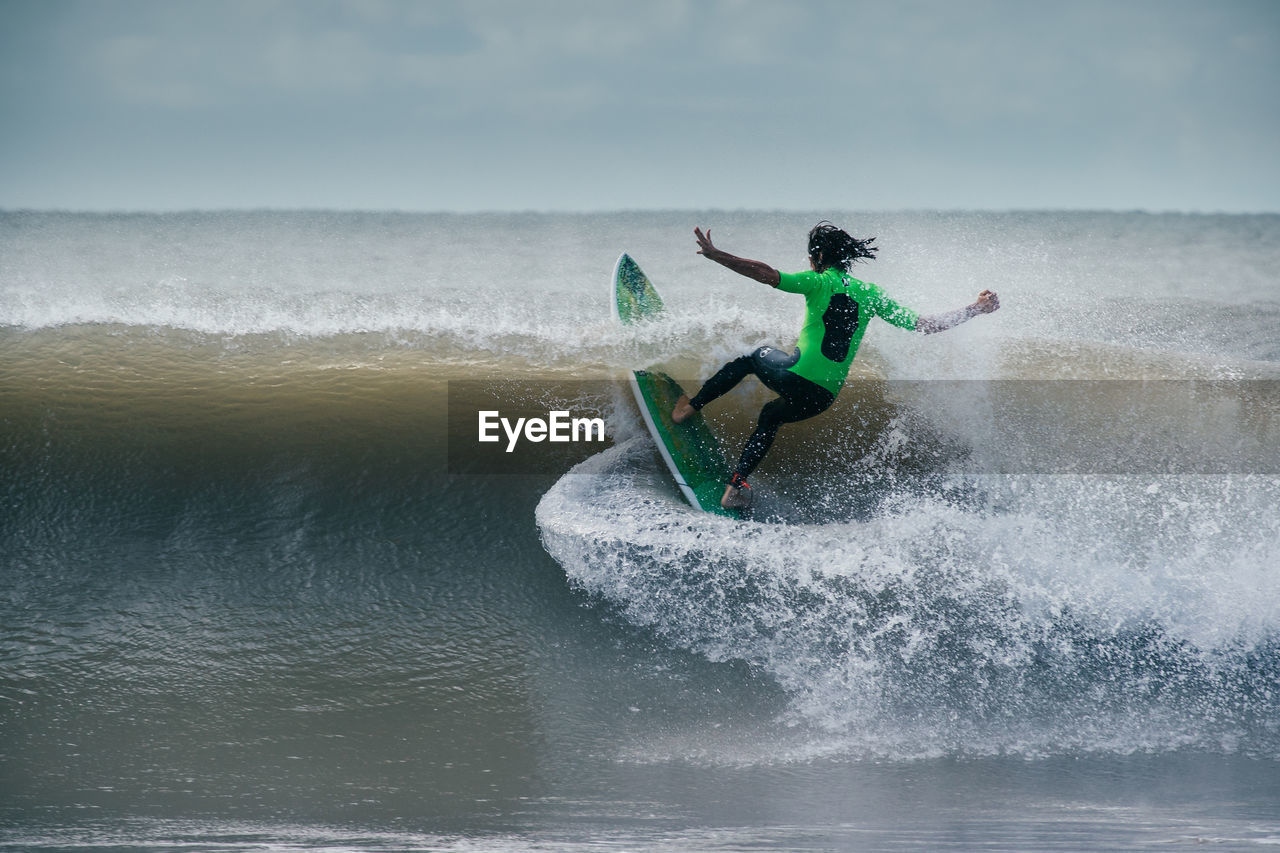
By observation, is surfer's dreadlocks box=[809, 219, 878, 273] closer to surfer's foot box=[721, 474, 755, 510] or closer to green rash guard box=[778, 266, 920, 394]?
green rash guard box=[778, 266, 920, 394]

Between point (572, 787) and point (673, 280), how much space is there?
11.6 meters

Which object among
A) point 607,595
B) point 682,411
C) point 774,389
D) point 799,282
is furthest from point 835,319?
point 607,595

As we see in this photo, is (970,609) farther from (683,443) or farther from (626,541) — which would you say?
(683,443)

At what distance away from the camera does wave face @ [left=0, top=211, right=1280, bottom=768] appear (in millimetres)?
3787

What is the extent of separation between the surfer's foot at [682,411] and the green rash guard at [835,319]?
Result: 2.15 feet

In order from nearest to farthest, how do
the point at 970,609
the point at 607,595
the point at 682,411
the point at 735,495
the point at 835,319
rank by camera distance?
the point at 970,609
the point at 607,595
the point at 835,319
the point at 735,495
the point at 682,411

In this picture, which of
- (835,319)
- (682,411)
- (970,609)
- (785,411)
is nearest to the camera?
(970,609)

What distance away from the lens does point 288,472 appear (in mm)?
5191

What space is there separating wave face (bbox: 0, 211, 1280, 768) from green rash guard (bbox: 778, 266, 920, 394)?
748mm

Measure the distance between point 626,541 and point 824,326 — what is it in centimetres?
135

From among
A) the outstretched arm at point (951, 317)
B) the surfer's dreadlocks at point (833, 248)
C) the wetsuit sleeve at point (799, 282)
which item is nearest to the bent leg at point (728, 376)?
the wetsuit sleeve at point (799, 282)

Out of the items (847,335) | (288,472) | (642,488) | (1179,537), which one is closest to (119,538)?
(288,472)

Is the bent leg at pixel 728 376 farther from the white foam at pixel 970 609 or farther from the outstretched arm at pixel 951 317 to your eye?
the outstretched arm at pixel 951 317

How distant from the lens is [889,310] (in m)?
4.57
